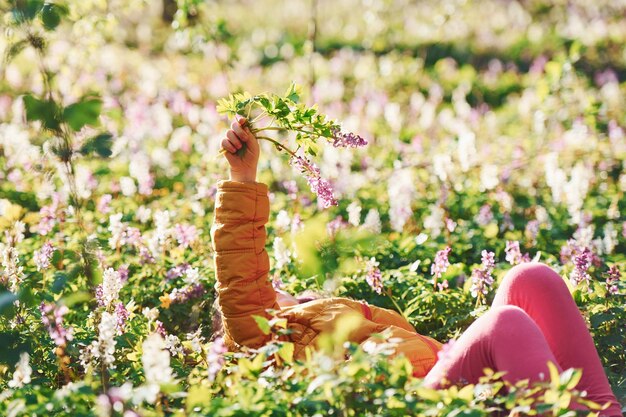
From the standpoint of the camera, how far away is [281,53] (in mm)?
13914

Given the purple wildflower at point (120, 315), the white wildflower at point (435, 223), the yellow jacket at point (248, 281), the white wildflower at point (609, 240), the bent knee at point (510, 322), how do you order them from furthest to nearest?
the white wildflower at point (435, 223) < the white wildflower at point (609, 240) < the purple wildflower at point (120, 315) < the yellow jacket at point (248, 281) < the bent knee at point (510, 322)

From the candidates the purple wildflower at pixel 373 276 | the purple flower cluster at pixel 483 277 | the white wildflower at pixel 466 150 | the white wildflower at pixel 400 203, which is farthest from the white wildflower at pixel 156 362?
the white wildflower at pixel 466 150

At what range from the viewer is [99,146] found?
282cm

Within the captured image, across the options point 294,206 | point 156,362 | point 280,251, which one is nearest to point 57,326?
point 156,362

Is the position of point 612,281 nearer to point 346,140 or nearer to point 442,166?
point 346,140

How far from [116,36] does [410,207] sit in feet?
35.8

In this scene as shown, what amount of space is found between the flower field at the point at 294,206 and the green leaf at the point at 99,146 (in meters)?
0.01

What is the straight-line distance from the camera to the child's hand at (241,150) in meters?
3.35

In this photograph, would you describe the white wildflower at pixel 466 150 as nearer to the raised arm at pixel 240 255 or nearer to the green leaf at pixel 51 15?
the raised arm at pixel 240 255

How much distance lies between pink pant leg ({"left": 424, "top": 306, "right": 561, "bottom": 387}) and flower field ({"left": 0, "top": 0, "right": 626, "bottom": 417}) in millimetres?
80

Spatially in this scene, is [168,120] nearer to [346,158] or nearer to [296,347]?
[346,158]

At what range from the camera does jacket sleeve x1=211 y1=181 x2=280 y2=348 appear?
333cm

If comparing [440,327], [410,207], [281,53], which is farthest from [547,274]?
[281,53]

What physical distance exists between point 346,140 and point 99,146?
890 millimetres
